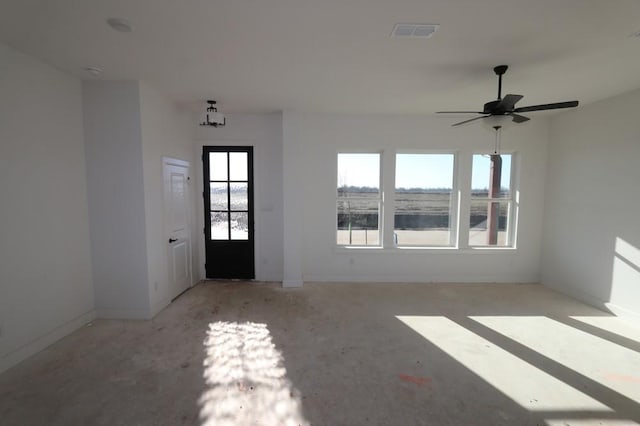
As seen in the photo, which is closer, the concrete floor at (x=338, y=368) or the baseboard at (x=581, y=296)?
the concrete floor at (x=338, y=368)

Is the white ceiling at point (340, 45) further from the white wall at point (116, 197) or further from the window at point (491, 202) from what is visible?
the window at point (491, 202)

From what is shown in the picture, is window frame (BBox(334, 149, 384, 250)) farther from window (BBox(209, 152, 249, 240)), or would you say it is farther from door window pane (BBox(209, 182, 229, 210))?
door window pane (BBox(209, 182, 229, 210))

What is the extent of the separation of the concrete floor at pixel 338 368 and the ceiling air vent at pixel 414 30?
2.68 metres

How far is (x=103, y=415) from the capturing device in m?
1.90

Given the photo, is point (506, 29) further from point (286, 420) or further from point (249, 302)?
point (249, 302)

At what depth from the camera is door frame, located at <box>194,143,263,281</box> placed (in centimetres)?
448

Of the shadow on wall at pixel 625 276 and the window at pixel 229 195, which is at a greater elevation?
the window at pixel 229 195

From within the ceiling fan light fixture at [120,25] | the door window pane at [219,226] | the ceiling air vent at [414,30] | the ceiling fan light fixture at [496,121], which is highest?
the ceiling air vent at [414,30]

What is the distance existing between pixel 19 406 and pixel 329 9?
3.40m

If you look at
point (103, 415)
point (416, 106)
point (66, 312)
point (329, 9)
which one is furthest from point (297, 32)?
point (66, 312)

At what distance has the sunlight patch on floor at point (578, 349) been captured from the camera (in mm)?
2299

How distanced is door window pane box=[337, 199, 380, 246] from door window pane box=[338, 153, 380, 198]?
182 millimetres

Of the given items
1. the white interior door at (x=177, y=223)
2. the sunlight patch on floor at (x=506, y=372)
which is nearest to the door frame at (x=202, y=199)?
the white interior door at (x=177, y=223)

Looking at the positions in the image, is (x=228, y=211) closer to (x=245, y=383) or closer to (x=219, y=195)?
(x=219, y=195)
